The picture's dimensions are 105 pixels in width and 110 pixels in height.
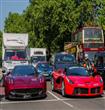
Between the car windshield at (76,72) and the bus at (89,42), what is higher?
the bus at (89,42)

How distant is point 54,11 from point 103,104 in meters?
40.7

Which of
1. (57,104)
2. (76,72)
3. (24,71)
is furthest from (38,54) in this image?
(57,104)

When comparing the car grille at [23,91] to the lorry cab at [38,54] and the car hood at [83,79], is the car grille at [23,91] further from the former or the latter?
the lorry cab at [38,54]

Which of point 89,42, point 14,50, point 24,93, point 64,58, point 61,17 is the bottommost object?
point 24,93

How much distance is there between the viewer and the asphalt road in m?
14.9

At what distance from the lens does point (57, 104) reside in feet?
52.2

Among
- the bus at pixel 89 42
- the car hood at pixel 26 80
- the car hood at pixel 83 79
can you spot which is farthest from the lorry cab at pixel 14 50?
the car hood at pixel 83 79

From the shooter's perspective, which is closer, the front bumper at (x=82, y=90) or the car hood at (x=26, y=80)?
the car hood at (x=26, y=80)

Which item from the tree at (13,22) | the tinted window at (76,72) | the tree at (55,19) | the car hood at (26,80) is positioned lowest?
the car hood at (26,80)

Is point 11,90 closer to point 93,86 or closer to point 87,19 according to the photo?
point 93,86

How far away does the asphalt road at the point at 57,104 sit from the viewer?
14.9 metres

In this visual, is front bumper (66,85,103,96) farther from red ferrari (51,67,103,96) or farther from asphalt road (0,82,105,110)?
asphalt road (0,82,105,110)


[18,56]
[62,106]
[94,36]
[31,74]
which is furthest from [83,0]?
[62,106]

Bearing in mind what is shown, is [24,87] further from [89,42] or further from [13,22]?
[13,22]
